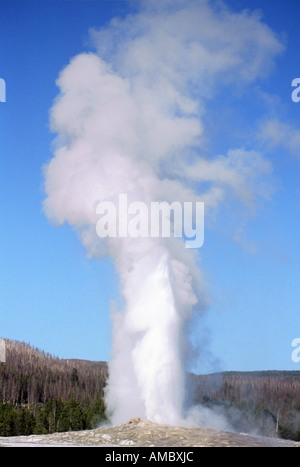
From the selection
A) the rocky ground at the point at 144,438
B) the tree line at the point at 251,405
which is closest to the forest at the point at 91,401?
the tree line at the point at 251,405

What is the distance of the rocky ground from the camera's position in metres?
23.4

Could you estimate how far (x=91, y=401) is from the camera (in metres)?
78.3

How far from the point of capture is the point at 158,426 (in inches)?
1033

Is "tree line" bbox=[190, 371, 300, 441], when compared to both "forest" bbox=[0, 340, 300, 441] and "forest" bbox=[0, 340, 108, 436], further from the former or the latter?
"forest" bbox=[0, 340, 108, 436]

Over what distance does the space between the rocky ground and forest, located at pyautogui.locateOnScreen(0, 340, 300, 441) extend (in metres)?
8.58

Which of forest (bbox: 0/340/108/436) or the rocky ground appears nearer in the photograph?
the rocky ground

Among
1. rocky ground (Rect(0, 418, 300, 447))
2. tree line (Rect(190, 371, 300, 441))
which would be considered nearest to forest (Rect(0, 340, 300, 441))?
tree line (Rect(190, 371, 300, 441))

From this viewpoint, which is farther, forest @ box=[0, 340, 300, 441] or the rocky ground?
forest @ box=[0, 340, 300, 441]

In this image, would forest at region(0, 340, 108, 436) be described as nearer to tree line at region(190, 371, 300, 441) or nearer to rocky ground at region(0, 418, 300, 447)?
tree line at region(190, 371, 300, 441)

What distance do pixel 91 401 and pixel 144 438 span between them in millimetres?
55978

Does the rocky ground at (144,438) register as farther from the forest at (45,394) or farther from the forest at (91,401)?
the forest at (45,394)

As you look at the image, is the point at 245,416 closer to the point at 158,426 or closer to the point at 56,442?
the point at 158,426

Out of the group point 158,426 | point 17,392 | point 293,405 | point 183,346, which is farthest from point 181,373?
point 17,392
